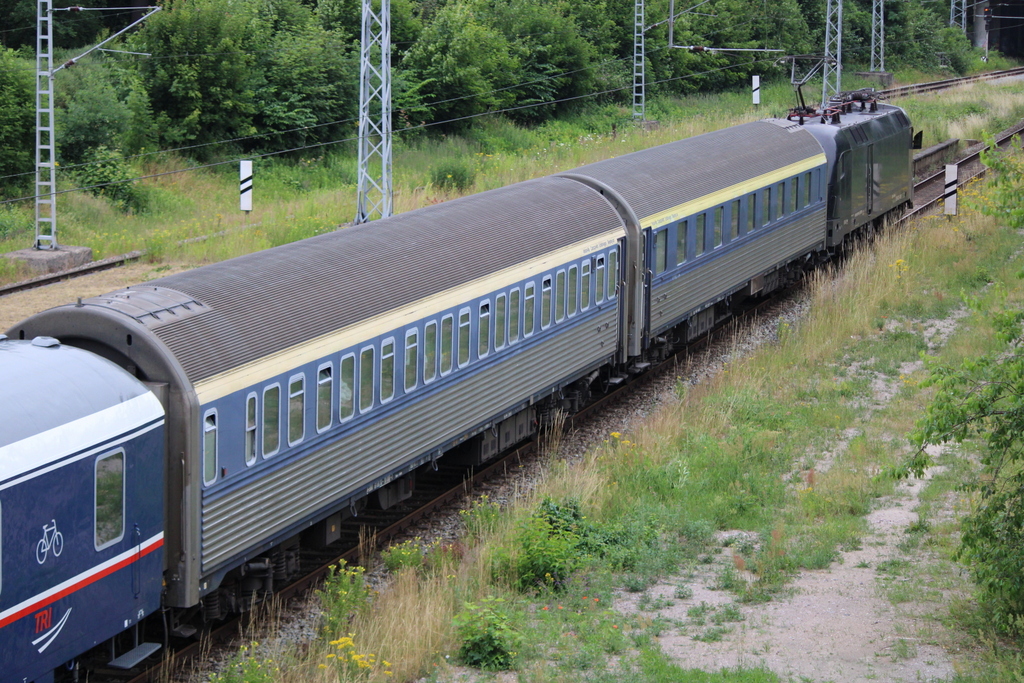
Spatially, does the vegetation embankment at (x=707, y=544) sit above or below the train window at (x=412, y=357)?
below

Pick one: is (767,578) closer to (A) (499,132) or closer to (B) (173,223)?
(B) (173,223)

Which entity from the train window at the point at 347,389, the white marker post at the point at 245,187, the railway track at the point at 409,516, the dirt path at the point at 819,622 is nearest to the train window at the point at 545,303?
the railway track at the point at 409,516

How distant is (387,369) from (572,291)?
4.51 meters

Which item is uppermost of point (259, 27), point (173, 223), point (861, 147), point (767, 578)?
point (259, 27)

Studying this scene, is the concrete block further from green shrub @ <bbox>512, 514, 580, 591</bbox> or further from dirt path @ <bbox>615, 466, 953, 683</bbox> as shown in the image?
dirt path @ <bbox>615, 466, 953, 683</bbox>

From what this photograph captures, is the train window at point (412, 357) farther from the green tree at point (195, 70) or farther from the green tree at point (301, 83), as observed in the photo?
the green tree at point (301, 83)

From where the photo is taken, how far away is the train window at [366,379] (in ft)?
37.7

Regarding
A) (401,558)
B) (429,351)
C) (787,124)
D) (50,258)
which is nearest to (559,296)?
(429,351)

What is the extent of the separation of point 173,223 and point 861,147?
663 inches

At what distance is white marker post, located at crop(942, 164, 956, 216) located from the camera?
29812 millimetres

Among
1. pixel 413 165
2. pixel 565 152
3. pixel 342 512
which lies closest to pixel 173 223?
pixel 413 165

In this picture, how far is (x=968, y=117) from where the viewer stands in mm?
48594

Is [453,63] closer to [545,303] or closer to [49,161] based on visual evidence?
[49,161]

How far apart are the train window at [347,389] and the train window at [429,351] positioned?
1383mm
